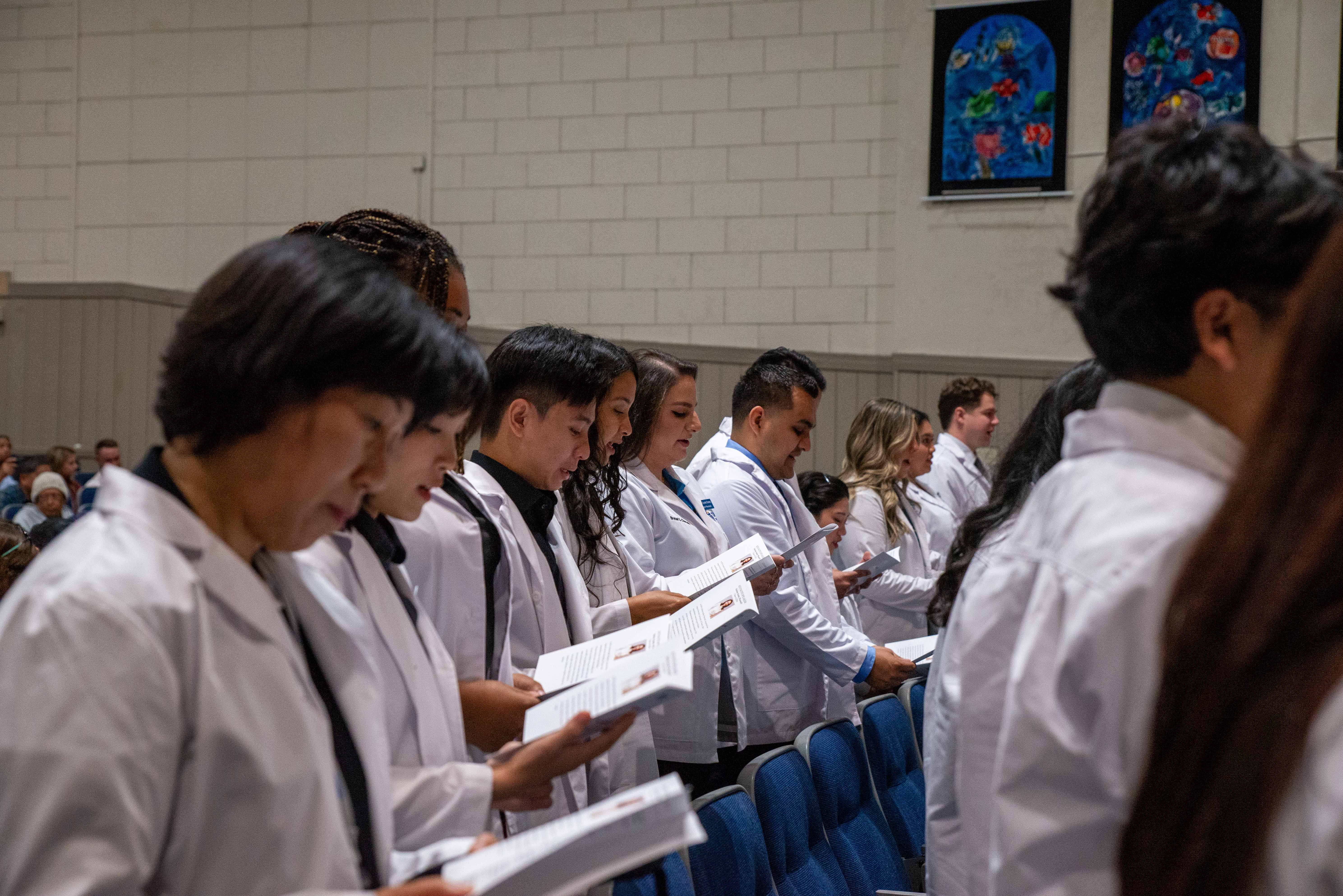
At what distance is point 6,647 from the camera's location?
94cm

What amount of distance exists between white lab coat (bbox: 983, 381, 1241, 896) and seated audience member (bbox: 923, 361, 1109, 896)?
0.21 metres

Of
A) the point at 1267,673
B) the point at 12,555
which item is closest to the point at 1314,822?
the point at 1267,673

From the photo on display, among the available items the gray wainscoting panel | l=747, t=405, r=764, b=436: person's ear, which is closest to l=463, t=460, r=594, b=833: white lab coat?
l=747, t=405, r=764, b=436: person's ear

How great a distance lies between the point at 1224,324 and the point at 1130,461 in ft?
0.48

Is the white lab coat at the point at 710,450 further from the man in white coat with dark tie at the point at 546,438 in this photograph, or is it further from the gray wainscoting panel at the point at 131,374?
the gray wainscoting panel at the point at 131,374

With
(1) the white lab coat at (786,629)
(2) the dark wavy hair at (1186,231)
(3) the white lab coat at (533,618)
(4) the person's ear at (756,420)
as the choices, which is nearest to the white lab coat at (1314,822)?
(2) the dark wavy hair at (1186,231)

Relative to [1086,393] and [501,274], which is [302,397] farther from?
[501,274]

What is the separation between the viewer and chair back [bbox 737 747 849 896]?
2.05m

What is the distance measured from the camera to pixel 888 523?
191 inches

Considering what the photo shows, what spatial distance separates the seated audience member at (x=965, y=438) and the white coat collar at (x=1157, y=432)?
16.4 ft

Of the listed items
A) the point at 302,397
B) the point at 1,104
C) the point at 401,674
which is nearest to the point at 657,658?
the point at 401,674

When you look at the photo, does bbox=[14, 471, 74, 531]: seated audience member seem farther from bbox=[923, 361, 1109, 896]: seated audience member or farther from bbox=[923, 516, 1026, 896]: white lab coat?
bbox=[923, 516, 1026, 896]: white lab coat

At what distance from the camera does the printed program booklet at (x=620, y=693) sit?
1366 millimetres

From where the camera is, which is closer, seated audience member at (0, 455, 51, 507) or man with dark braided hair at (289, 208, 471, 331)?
man with dark braided hair at (289, 208, 471, 331)
